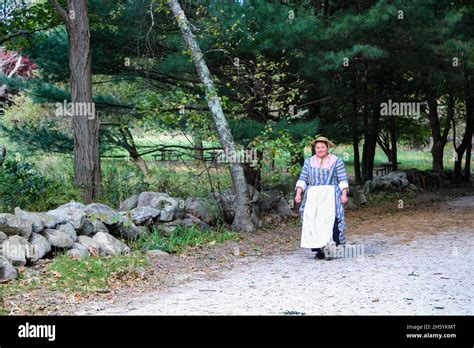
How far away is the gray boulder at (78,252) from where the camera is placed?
917cm

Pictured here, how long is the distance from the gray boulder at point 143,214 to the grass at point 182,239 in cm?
28

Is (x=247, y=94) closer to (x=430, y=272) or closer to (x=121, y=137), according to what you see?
(x=121, y=137)

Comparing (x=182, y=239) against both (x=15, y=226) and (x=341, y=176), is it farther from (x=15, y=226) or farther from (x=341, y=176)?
(x=15, y=226)

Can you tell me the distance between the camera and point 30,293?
7.52m

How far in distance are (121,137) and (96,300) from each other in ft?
36.0

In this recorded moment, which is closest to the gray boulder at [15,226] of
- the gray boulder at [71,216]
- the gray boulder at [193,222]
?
the gray boulder at [71,216]

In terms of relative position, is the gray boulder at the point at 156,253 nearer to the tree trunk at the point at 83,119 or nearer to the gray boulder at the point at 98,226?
the gray boulder at the point at 98,226

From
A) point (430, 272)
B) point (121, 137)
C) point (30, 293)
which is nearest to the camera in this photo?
point (30, 293)

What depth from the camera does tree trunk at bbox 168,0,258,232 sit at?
12.9 metres

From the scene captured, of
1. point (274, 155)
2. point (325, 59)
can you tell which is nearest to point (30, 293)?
point (274, 155)

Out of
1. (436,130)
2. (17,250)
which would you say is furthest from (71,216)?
(436,130)

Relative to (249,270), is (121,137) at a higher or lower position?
higher

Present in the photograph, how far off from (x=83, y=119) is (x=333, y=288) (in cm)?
714

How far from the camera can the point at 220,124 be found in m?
13.1
